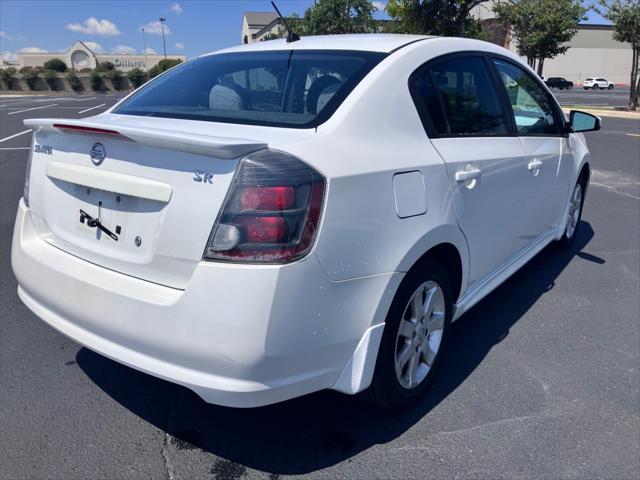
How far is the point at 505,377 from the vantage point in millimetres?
3127

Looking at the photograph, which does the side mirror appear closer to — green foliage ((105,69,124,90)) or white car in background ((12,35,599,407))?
white car in background ((12,35,599,407))

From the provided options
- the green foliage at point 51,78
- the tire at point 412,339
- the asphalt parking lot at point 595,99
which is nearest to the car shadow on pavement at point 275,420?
the tire at point 412,339

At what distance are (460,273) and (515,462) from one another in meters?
0.96

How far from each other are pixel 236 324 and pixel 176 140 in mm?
702

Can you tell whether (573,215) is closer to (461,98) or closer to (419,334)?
(461,98)

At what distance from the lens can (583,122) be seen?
4535mm

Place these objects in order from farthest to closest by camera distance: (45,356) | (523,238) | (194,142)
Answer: (523,238), (45,356), (194,142)

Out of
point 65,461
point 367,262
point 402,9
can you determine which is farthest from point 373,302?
point 402,9

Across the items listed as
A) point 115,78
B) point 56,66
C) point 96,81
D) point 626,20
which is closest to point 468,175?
point 626,20

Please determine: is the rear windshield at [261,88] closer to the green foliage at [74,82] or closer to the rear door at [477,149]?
the rear door at [477,149]

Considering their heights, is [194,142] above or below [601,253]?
above

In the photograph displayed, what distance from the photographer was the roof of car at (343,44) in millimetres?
2820

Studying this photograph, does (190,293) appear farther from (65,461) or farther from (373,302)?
(65,461)

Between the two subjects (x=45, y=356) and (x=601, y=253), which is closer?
(x=45, y=356)
